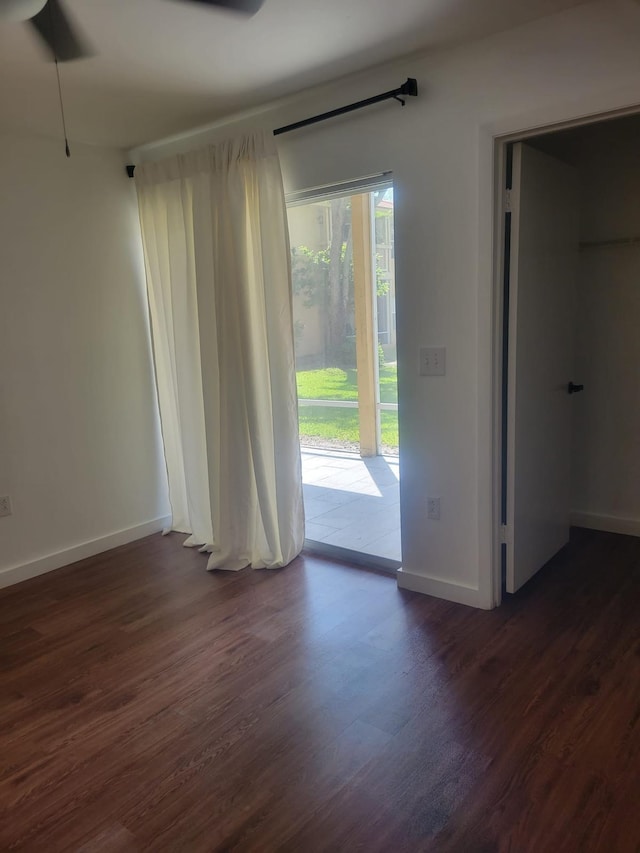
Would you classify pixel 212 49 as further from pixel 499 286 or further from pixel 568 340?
pixel 568 340

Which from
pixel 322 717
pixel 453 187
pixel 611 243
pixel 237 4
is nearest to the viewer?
pixel 237 4

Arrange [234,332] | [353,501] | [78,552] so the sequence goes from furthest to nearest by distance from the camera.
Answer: [353,501]
[78,552]
[234,332]

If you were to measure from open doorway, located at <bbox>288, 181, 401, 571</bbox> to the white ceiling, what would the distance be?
3.82 ft

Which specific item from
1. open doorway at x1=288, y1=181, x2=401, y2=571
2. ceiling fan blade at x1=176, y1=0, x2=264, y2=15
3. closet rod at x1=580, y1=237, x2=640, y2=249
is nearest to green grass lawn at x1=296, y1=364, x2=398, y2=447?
open doorway at x1=288, y1=181, x2=401, y2=571

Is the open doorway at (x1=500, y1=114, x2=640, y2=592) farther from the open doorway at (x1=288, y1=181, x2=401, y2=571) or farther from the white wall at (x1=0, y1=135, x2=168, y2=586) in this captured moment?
the white wall at (x1=0, y1=135, x2=168, y2=586)

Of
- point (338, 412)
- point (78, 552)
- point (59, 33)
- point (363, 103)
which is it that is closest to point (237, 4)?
point (59, 33)

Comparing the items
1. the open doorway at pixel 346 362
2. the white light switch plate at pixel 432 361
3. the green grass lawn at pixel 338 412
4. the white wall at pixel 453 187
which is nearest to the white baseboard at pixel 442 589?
the white wall at pixel 453 187

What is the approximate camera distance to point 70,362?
3496 millimetres

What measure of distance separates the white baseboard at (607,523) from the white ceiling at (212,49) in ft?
8.82

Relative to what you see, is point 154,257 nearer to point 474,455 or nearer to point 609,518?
point 474,455

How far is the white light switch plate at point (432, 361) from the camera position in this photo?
8.66ft

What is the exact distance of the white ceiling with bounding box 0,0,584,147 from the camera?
2.03m

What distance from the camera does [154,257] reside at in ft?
12.0

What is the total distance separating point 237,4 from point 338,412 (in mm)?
3670
